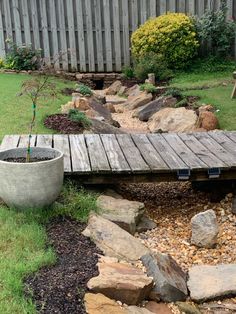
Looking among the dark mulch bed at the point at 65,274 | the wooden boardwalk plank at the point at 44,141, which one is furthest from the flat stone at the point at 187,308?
the wooden boardwalk plank at the point at 44,141

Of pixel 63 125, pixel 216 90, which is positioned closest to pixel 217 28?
pixel 216 90

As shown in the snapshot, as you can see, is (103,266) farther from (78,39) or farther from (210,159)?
(78,39)

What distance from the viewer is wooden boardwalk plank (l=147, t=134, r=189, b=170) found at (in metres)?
4.72

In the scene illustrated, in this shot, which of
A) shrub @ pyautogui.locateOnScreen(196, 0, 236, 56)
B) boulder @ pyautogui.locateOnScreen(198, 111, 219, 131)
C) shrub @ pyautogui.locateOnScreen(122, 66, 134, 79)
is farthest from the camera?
shrub @ pyautogui.locateOnScreen(122, 66, 134, 79)

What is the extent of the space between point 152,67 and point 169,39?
85 centimetres

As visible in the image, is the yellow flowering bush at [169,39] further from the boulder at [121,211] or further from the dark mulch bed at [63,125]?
the boulder at [121,211]

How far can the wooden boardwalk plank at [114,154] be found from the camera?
4.64 meters

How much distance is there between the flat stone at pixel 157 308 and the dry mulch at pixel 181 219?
768mm

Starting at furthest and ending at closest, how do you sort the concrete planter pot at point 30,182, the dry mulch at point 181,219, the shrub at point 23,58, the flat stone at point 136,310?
the shrub at point 23,58, the dry mulch at point 181,219, the concrete planter pot at point 30,182, the flat stone at point 136,310

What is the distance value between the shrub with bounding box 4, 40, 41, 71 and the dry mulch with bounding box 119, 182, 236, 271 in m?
7.18

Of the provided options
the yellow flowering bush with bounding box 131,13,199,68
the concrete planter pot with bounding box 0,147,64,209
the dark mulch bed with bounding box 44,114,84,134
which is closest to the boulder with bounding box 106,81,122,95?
the yellow flowering bush with bounding box 131,13,199,68

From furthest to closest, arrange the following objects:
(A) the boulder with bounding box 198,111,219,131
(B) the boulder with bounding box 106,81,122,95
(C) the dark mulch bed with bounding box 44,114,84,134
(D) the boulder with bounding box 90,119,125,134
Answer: (B) the boulder with bounding box 106,81,122,95 → (A) the boulder with bounding box 198,111,219,131 → (D) the boulder with bounding box 90,119,125,134 → (C) the dark mulch bed with bounding box 44,114,84,134

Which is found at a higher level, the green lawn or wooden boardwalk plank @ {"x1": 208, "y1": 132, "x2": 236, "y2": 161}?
wooden boardwalk plank @ {"x1": 208, "y1": 132, "x2": 236, "y2": 161}

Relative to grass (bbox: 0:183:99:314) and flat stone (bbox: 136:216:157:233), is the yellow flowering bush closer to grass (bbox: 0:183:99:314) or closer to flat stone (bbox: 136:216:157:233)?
flat stone (bbox: 136:216:157:233)
